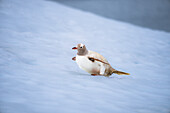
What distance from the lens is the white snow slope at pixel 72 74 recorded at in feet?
6.68

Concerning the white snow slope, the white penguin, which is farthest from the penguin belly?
the white snow slope

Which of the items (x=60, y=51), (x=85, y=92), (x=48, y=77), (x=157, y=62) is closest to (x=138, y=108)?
(x=85, y=92)

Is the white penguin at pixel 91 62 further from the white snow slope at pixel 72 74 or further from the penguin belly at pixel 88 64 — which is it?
the white snow slope at pixel 72 74

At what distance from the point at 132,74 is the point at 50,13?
594 cm

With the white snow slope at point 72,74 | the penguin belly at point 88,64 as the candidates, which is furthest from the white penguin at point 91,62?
the white snow slope at point 72,74

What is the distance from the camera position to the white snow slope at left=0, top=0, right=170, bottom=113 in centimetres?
204

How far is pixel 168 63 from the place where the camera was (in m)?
4.93

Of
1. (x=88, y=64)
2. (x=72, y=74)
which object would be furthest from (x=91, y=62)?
(x=72, y=74)

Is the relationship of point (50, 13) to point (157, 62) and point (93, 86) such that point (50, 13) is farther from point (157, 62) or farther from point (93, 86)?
point (93, 86)

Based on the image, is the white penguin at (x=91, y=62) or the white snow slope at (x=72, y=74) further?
the white penguin at (x=91, y=62)

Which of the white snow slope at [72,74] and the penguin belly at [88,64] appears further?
the penguin belly at [88,64]

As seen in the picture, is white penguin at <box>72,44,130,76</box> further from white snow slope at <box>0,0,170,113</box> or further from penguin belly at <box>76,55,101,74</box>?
white snow slope at <box>0,0,170,113</box>

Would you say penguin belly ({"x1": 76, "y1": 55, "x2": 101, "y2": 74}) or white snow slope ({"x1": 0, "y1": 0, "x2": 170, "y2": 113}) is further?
penguin belly ({"x1": 76, "y1": 55, "x2": 101, "y2": 74})

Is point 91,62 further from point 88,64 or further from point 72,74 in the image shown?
point 72,74
